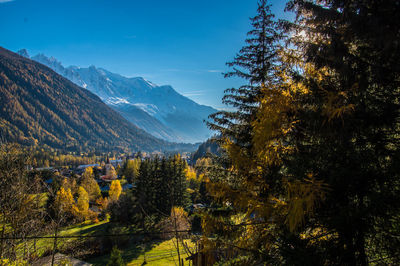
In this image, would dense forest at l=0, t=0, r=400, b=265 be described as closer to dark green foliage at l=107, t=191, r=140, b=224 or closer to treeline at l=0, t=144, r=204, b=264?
treeline at l=0, t=144, r=204, b=264

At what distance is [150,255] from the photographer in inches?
1007

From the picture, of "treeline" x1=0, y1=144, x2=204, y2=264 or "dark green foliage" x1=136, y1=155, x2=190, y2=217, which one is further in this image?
"dark green foliage" x1=136, y1=155, x2=190, y2=217

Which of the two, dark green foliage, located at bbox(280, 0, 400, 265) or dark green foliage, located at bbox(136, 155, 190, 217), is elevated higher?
dark green foliage, located at bbox(280, 0, 400, 265)

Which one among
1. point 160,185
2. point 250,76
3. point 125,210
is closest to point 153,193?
point 160,185

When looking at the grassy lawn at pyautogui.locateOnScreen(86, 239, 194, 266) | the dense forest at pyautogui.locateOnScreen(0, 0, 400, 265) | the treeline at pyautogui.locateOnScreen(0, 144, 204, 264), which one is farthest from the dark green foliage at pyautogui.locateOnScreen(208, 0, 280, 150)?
the grassy lawn at pyautogui.locateOnScreen(86, 239, 194, 266)

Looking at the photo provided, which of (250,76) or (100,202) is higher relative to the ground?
(250,76)

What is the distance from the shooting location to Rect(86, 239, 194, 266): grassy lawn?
23.3 metres

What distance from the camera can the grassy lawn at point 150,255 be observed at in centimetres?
2334

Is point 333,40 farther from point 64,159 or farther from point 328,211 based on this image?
point 64,159

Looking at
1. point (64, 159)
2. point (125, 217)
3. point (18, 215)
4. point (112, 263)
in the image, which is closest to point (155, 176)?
point (125, 217)

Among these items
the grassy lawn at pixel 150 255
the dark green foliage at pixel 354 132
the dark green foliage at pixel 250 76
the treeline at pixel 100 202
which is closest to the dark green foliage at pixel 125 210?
the treeline at pixel 100 202

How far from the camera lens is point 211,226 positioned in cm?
600

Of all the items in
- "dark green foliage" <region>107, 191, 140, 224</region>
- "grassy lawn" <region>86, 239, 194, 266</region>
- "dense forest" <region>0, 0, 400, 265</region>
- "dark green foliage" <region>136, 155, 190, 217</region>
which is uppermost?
"dense forest" <region>0, 0, 400, 265</region>

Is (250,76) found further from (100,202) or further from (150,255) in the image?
(100,202)
